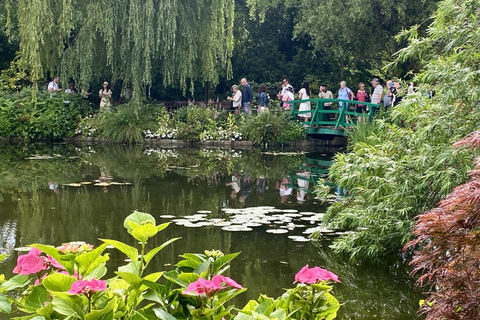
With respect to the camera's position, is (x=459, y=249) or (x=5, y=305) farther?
(x=459, y=249)

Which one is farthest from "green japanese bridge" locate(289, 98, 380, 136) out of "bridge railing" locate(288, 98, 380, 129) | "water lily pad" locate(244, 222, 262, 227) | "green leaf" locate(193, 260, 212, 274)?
A: "green leaf" locate(193, 260, 212, 274)

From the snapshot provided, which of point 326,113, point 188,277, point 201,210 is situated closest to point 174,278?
point 188,277

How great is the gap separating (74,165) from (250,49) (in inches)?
580

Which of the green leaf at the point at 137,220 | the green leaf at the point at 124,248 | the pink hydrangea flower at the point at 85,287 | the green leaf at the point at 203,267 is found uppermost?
the green leaf at the point at 137,220

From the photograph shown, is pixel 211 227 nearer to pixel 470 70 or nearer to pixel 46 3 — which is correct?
pixel 470 70

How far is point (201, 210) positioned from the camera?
316 inches

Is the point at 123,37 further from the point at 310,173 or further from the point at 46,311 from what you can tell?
the point at 46,311

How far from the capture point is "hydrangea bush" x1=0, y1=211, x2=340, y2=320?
170 centimetres

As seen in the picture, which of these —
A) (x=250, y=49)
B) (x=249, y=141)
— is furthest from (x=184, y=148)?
(x=250, y=49)

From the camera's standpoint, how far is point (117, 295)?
1841 mm

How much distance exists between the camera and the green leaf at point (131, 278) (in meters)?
1.76

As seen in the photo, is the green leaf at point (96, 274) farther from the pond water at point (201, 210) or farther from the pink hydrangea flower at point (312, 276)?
the pond water at point (201, 210)

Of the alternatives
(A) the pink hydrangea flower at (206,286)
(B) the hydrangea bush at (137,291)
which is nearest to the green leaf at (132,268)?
(B) the hydrangea bush at (137,291)

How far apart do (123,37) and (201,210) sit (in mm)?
10492
